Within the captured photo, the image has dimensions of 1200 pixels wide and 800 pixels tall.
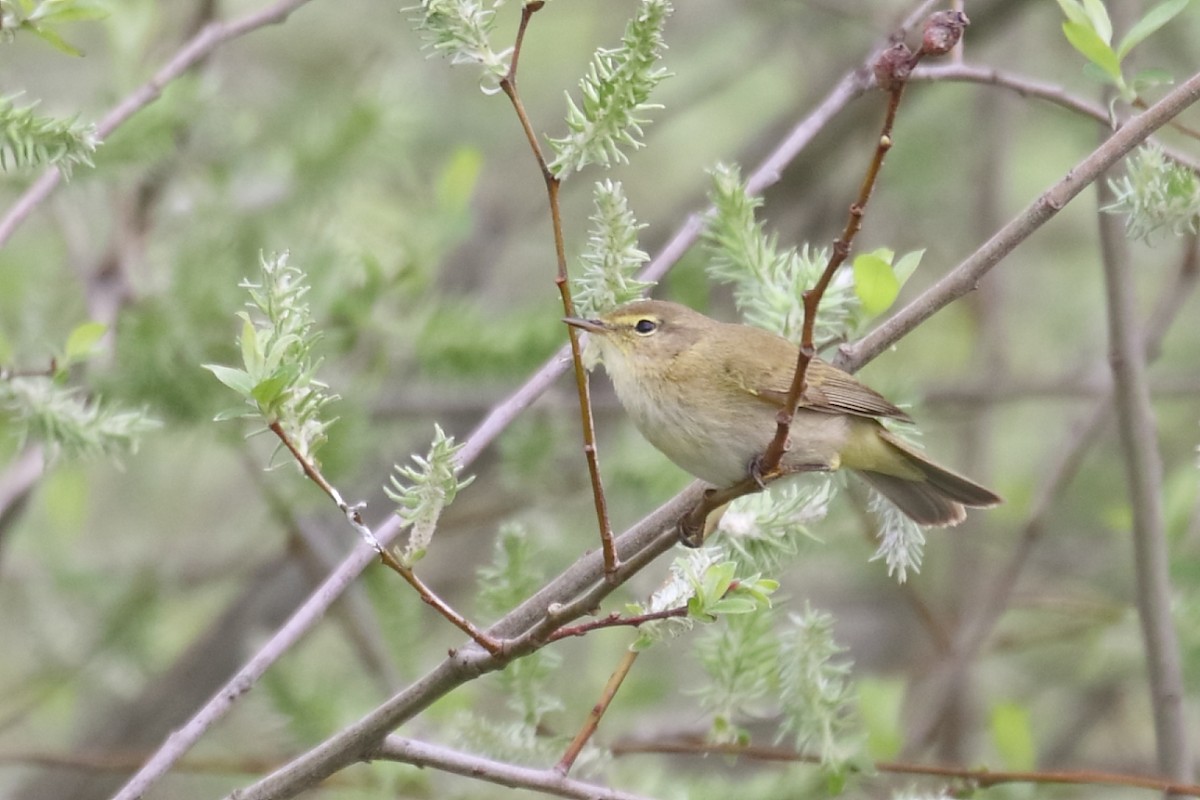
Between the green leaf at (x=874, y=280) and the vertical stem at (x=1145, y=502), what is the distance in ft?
3.26

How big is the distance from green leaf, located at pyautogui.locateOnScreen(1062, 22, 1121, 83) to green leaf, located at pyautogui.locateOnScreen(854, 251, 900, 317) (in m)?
0.50

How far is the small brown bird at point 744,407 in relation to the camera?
2.94m

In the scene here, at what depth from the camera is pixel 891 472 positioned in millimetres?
Answer: 3225

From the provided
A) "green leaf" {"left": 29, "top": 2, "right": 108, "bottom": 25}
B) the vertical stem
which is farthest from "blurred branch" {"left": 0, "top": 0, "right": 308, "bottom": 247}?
the vertical stem

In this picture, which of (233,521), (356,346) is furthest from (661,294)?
(233,521)

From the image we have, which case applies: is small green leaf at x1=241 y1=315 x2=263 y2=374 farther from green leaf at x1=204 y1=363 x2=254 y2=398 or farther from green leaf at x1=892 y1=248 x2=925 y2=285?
green leaf at x1=892 y1=248 x2=925 y2=285

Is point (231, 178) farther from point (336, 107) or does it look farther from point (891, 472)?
point (891, 472)

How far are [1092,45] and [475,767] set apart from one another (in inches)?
63.9

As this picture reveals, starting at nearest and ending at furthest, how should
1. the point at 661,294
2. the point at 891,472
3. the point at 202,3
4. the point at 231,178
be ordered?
the point at 891,472 → the point at 202,3 → the point at 231,178 → the point at 661,294

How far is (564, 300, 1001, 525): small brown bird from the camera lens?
294 cm

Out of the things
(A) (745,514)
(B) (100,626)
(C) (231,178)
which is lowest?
(B) (100,626)

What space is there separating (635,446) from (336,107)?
1.55 m

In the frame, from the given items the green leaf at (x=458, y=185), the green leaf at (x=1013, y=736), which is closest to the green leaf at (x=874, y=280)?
the green leaf at (x=1013, y=736)

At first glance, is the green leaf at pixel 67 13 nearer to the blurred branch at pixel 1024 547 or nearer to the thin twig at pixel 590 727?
the thin twig at pixel 590 727
